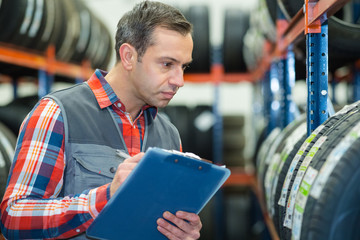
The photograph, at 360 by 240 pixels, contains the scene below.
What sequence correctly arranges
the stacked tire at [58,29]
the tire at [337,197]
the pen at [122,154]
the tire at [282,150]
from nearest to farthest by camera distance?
the tire at [337,197], the pen at [122,154], the tire at [282,150], the stacked tire at [58,29]

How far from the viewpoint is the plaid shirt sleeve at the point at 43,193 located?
1.16 m

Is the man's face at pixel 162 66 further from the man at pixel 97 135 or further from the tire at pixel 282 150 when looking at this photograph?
the tire at pixel 282 150

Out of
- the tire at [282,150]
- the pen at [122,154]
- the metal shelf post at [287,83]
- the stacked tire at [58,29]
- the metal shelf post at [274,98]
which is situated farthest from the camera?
the metal shelf post at [274,98]

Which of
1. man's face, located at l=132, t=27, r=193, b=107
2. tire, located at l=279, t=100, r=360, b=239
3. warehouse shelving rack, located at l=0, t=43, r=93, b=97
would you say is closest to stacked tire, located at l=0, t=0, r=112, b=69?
warehouse shelving rack, located at l=0, t=43, r=93, b=97

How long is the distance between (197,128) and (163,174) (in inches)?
142

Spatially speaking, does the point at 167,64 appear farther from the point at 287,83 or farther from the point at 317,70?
the point at 287,83

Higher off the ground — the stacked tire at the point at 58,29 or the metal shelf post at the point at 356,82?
the stacked tire at the point at 58,29

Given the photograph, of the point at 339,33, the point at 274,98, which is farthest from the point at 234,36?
the point at 339,33

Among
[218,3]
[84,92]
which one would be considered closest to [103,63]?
[218,3]

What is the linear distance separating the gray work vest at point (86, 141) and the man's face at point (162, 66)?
161 millimetres

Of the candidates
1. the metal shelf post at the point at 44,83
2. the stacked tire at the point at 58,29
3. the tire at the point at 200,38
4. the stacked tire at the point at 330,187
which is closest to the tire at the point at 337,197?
the stacked tire at the point at 330,187

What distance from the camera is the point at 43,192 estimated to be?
4.00 ft

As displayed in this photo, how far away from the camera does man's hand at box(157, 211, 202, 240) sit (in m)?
1.19

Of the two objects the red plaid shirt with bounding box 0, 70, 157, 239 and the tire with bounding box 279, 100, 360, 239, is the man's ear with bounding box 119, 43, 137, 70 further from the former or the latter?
the tire with bounding box 279, 100, 360, 239
